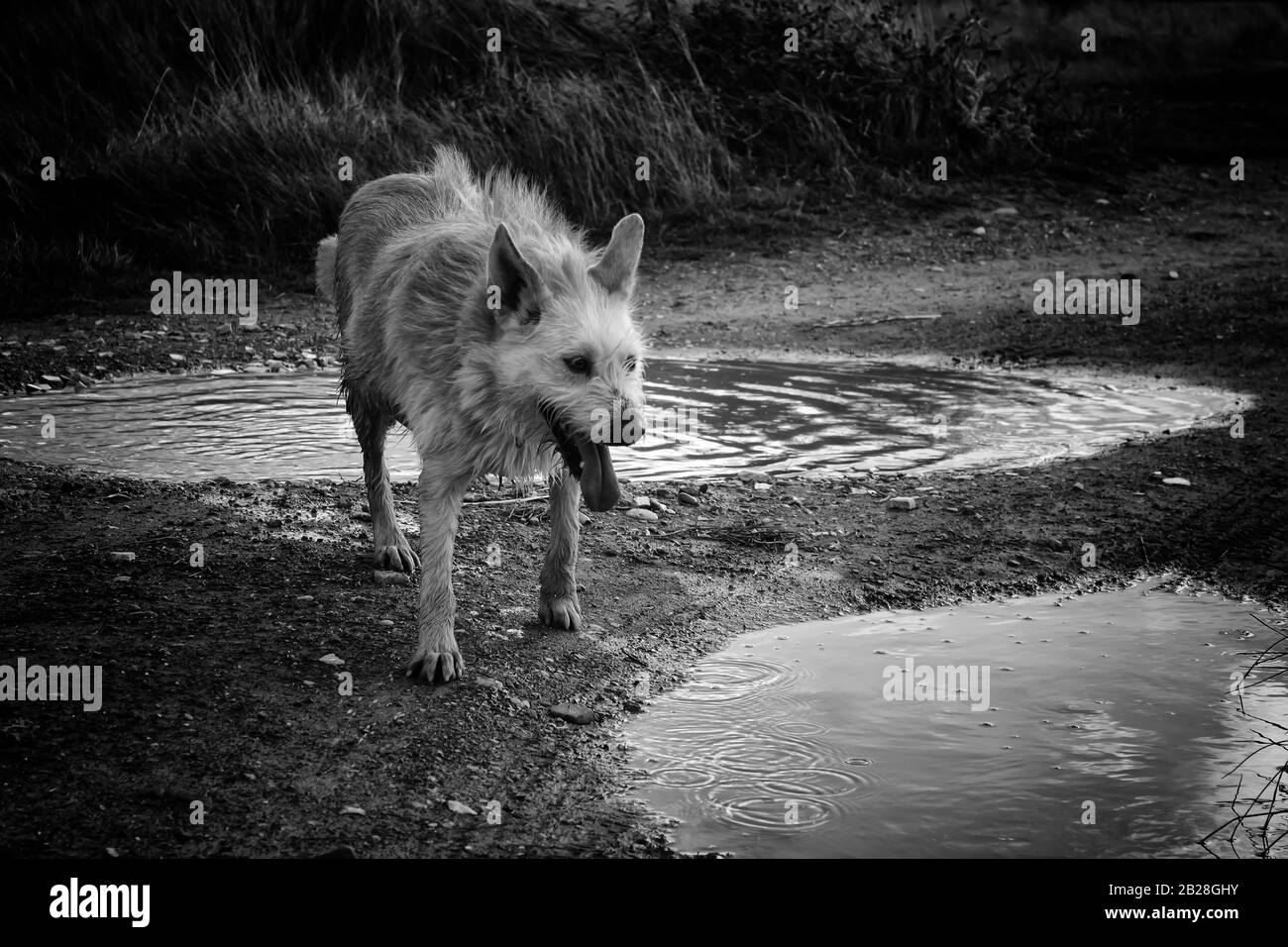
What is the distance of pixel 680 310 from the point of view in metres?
11.2

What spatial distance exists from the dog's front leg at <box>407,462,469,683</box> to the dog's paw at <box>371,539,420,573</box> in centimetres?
86

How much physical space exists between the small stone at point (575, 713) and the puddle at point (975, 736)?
0.14 meters

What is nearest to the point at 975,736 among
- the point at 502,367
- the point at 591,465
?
the point at 591,465

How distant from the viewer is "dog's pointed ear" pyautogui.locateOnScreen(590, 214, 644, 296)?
484 cm

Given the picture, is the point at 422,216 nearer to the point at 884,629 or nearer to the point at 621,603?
the point at 621,603

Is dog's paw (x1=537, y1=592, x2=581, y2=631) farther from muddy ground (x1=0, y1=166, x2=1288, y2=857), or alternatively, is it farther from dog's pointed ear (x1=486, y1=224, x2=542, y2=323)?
dog's pointed ear (x1=486, y1=224, x2=542, y2=323)

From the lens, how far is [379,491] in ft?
19.2

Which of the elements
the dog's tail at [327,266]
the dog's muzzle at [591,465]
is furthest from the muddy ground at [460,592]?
the dog's tail at [327,266]

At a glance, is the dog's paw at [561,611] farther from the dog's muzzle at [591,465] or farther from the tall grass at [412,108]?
the tall grass at [412,108]

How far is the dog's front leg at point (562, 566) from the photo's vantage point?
203 inches

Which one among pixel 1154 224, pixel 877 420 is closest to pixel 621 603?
pixel 877 420

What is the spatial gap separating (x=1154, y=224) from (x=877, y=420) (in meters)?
6.74

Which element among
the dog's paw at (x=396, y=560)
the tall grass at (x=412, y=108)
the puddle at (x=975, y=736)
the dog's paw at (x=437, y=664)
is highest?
the tall grass at (x=412, y=108)

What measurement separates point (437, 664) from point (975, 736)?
181 cm
